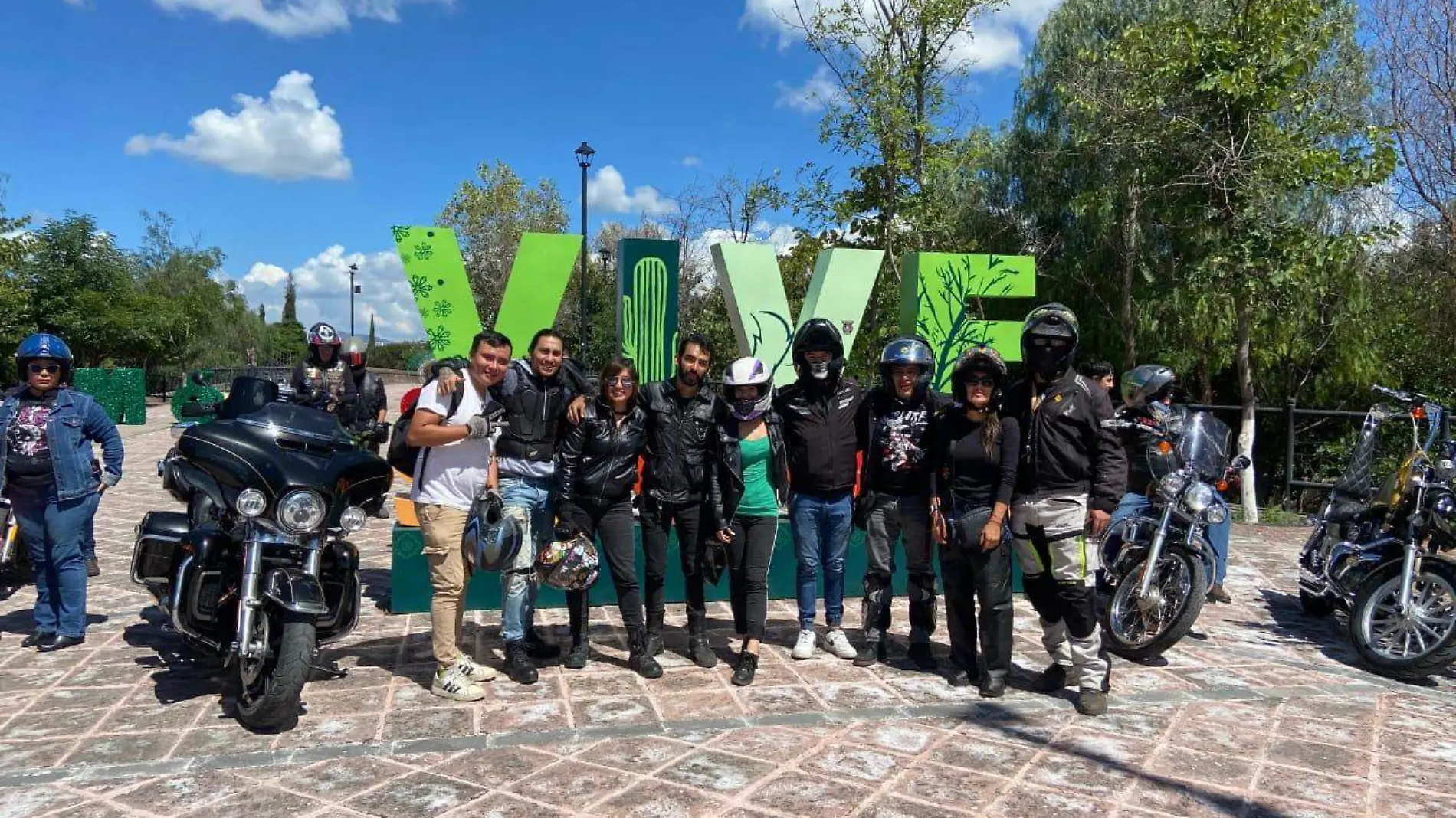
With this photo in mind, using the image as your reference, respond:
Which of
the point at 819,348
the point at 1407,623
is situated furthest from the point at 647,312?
the point at 1407,623

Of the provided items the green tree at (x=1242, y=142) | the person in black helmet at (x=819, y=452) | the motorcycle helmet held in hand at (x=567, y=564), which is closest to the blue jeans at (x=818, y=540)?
the person in black helmet at (x=819, y=452)

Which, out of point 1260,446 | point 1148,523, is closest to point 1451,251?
point 1260,446

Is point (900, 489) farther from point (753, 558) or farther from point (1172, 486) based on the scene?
point (1172, 486)

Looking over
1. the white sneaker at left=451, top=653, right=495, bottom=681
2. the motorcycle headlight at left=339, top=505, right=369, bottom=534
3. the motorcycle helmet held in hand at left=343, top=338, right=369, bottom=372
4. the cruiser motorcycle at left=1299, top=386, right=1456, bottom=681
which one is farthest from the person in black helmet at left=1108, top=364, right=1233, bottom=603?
Answer: the motorcycle helmet held in hand at left=343, top=338, right=369, bottom=372

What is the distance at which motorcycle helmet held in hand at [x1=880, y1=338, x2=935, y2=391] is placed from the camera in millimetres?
4980

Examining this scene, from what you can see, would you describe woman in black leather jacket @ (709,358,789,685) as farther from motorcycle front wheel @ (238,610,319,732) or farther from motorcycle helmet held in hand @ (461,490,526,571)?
motorcycle front wheel @ (238,610,319,732)

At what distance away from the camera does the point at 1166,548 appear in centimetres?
528

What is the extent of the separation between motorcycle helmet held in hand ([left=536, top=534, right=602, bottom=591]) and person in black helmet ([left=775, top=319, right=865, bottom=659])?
1145 millimetres

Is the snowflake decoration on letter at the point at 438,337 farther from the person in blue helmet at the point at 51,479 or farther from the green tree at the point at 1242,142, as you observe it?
the green tree at the point at 1242,142

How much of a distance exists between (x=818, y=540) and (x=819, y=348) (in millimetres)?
1051

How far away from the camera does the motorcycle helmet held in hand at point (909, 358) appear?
4.98 m

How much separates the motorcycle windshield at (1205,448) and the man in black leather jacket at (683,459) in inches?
120

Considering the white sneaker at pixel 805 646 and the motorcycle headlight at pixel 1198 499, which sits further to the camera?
the motorcycle headlight at pixel 1198 499

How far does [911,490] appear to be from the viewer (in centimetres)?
493
